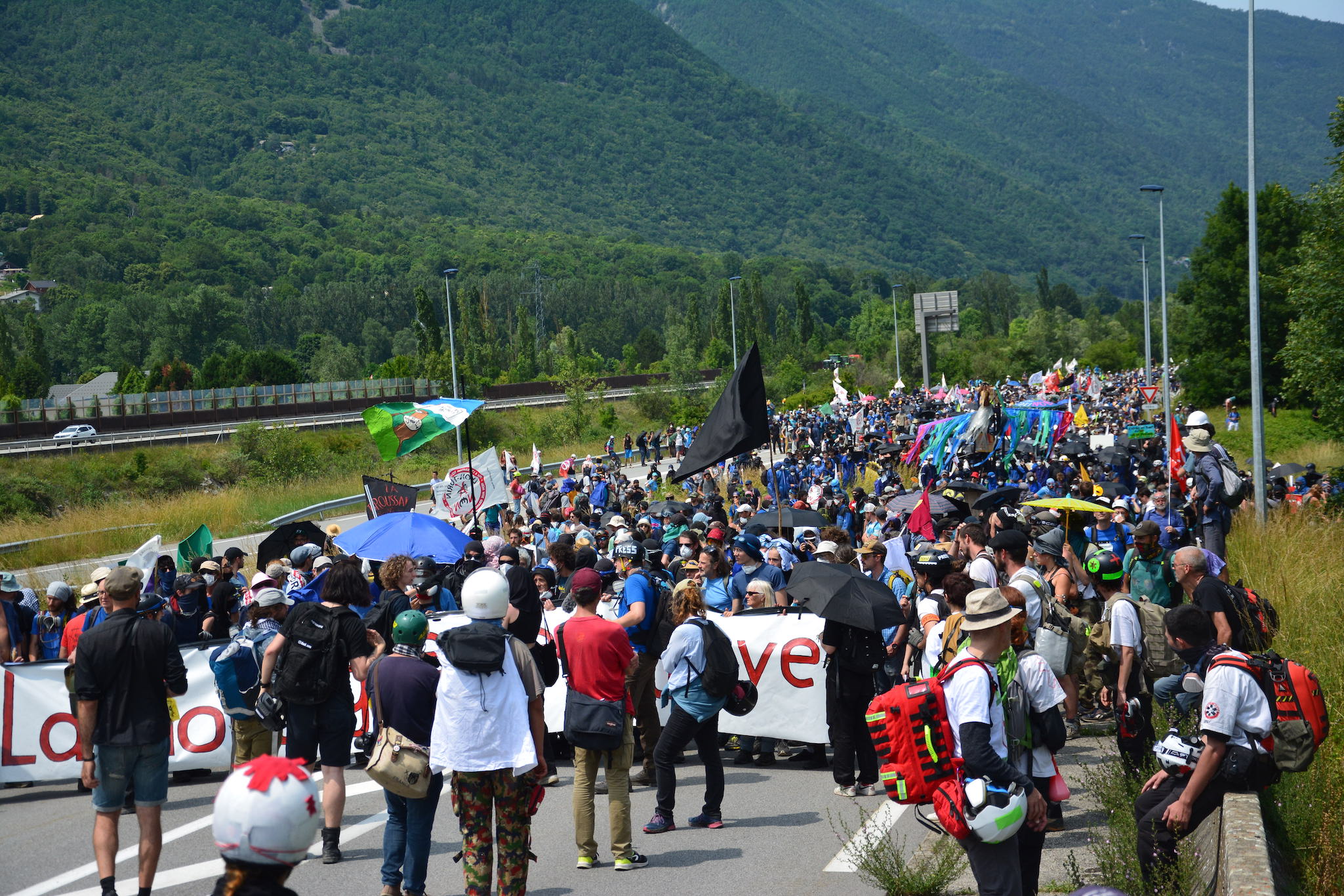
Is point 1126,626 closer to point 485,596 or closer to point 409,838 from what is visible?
point 485,596

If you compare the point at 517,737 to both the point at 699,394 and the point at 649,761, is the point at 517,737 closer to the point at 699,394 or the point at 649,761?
the point at 649,761

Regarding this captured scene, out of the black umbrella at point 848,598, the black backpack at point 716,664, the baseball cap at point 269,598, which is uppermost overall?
the baseball cap at point 269,598

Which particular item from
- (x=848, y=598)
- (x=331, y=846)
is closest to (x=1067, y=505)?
(x=848, y=598)

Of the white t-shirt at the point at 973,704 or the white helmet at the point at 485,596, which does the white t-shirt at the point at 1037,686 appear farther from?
the white helmet at the point at 485,596

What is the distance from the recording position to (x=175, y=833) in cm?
831

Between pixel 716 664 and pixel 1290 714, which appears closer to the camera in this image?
pixel 1290 714

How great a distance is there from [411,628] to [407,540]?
Result: 6664 millimetres

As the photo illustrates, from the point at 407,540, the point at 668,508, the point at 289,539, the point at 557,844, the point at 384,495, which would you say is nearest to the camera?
the point at 557,844

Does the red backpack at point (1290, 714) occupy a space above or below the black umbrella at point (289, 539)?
above

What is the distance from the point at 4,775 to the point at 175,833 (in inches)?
87.8

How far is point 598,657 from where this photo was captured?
7176 mm

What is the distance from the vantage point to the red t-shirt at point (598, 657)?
282 inches

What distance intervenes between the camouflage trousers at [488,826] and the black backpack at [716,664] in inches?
77.3

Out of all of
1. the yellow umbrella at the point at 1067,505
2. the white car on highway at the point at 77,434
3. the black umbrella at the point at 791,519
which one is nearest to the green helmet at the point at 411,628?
the yellow umbrella at the point at 1067,505
